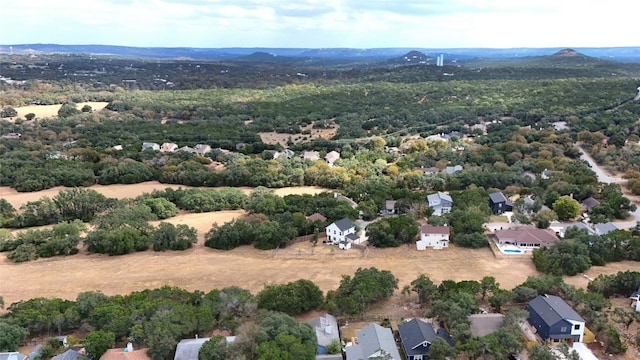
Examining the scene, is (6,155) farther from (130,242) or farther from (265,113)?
(265,113)

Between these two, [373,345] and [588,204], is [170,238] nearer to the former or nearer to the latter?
[373,345]

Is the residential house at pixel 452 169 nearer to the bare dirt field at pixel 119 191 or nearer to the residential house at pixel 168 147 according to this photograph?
the bare dirt field at pixel 119 191

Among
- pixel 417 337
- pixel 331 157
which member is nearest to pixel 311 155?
pixel 331 157

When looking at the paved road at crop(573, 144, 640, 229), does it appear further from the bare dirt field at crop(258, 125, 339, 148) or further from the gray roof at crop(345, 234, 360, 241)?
the bare dirt field at crop(258, 125, 339, 148)

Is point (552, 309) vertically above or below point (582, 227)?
above

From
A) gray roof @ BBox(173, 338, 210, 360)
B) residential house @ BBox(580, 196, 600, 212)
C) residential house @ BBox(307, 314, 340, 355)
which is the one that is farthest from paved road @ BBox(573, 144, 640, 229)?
gray roof @ BBox(173, 338, 210, 360)

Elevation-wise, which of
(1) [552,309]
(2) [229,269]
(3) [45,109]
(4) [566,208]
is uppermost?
(3) [45,109]

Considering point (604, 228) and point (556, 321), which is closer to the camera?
point (556, 321)
